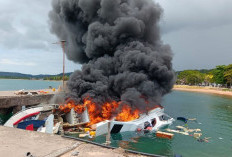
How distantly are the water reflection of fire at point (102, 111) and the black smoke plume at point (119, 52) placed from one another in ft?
2.42

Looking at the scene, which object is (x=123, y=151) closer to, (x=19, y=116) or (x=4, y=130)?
(x=4, y=130)

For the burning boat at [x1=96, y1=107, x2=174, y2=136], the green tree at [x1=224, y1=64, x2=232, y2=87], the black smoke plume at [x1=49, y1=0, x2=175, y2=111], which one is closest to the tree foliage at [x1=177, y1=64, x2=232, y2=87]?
the green tree at [x1=224, y1=64, x2=232, y2=87]

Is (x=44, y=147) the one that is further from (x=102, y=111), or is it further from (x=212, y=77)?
(x=212, y=77)

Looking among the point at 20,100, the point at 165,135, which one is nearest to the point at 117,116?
the point at 165,135

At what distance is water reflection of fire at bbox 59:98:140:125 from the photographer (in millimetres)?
21703

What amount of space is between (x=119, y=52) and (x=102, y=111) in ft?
30.7

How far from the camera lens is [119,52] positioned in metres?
27.1

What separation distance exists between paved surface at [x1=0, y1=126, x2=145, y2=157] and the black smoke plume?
437 inches

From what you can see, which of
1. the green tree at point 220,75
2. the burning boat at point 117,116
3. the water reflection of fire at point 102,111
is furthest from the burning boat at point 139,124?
the green tree at point 220,75

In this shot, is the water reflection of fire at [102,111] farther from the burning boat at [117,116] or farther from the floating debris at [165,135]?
the floating debris at [165,135]

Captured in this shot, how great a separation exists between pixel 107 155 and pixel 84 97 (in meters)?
14.4

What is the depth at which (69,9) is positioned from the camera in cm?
3359

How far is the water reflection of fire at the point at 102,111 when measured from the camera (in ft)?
71.2

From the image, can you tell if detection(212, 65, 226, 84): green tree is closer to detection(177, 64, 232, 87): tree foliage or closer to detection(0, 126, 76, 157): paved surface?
detection(177, 64, 232, 87): tree foliage
